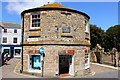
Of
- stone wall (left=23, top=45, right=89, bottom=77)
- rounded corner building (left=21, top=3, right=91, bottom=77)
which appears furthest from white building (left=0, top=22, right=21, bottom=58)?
stone wall (left=23, top=45, right=89, bottom=77)

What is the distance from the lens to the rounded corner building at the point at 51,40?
1105 centimetres

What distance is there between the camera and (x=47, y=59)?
1101 centimetres

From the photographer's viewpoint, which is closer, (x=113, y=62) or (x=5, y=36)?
(x=113, y=62)

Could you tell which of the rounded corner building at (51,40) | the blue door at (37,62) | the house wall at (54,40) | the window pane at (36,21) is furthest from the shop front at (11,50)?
the blue door at (37,62)

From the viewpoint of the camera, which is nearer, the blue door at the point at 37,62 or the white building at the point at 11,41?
the blue door at the point at 37,62

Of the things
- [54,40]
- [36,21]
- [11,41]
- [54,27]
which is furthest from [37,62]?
[11,41]

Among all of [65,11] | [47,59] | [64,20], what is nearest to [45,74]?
[47,59]

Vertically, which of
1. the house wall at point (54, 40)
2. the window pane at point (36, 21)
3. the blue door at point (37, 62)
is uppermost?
the window pane at point (36, 21)

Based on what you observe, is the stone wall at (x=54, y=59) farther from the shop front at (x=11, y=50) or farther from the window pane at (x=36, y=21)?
the shop front at (x=11, y=50)

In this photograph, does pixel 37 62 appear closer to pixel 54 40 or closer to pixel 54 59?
pixel 54 59

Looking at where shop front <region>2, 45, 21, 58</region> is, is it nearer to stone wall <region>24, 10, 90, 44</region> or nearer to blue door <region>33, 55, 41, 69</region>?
stone wall <region>24, 10, 90, 44</region>

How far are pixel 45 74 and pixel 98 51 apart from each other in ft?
53.1

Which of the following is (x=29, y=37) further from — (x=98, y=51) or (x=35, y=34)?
(x=98, y=51)

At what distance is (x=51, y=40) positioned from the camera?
36.7ft
